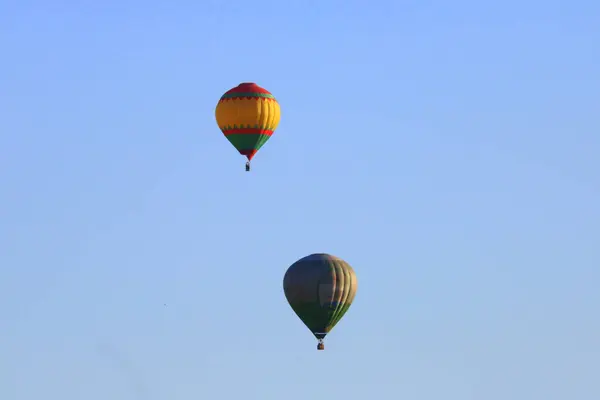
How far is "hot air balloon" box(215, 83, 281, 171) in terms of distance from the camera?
613ft

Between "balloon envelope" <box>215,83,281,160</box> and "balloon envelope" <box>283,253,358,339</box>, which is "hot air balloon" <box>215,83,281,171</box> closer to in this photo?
"balloon envelope" <box>215,83,281,160</box>

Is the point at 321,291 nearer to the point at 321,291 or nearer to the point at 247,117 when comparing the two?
the point at 321,291

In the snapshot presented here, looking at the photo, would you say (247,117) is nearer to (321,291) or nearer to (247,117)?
(247,117)

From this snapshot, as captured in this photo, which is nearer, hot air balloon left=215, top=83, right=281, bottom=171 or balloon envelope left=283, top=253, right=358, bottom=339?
balloon envelope left=283, top=253, right=358, bottom=339

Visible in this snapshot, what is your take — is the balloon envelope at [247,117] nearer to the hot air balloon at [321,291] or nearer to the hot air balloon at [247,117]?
the hot air balloon at [247,117]

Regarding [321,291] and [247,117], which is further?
[247,117]

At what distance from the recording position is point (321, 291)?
18075 cm

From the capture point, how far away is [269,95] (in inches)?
7431

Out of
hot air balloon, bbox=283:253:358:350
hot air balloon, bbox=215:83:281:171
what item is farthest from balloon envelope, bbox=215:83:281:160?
hot air balloon, bbox=283:253:358:350

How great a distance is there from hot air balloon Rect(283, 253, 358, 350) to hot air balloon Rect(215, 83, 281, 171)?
31.3 feet

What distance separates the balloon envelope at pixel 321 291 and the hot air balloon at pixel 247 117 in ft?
31.5

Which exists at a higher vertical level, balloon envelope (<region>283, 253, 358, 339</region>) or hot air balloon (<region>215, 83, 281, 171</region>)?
hot air balloon (<region>215, 83, 281, 171</region>)

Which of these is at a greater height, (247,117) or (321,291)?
(247,117)

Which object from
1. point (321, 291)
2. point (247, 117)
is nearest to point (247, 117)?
point (247, 117)
